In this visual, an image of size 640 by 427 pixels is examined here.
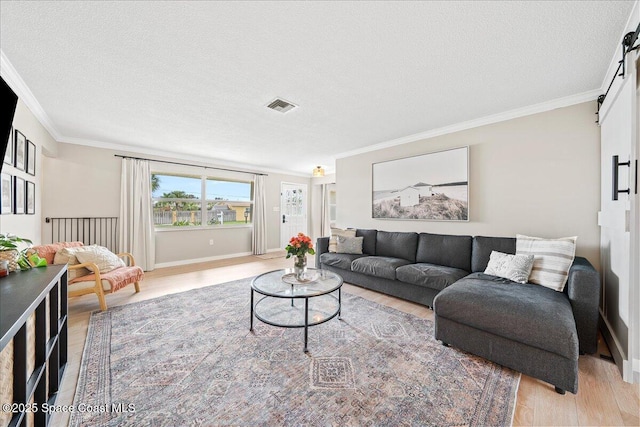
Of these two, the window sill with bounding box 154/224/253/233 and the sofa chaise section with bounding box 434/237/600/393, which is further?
the window sill with bounding box 154/224/253/233

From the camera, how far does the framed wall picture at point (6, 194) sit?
90.0 inches

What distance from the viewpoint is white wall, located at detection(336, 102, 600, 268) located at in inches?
103

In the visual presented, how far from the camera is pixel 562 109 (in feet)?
9.02

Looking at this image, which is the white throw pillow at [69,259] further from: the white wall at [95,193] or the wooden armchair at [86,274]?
the white wall at [95,193]

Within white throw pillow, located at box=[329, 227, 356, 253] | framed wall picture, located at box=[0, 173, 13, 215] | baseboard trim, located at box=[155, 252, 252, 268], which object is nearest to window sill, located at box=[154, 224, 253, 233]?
baseboard trim, located at box=[155, 252, 252, 268]

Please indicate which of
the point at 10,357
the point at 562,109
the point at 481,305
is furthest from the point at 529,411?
the point at 562,109

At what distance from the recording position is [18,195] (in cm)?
267

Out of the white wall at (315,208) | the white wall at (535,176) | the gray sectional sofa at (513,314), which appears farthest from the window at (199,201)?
the gray sectional sofa at (513,314)

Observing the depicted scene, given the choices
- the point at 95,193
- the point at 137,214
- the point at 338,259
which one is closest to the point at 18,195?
the point at 95,193

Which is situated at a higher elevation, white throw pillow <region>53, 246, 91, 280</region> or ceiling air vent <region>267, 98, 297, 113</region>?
ceiling air vent <region>267, 98, 297, 113</region>

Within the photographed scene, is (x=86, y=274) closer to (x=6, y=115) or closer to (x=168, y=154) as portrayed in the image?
(x=6, y=115)

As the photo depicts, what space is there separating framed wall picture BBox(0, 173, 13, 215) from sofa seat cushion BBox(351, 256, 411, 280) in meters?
3.72

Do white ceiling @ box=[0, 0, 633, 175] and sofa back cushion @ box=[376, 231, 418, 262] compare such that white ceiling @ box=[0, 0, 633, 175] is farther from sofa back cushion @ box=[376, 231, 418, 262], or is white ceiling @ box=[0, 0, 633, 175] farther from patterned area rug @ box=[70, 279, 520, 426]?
patterned area rug @ box=[70, 279, 520, 426]

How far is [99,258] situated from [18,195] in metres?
0.98
